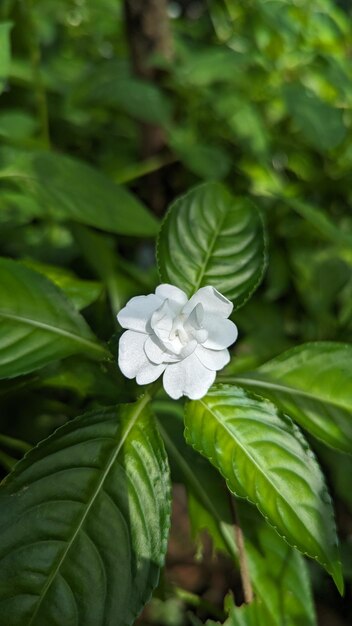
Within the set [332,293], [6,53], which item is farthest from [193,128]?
[6,53]

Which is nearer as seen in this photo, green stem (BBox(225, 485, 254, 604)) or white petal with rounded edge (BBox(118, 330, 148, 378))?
white petal with rounded edge (BBox(118, 330, 148, 378))

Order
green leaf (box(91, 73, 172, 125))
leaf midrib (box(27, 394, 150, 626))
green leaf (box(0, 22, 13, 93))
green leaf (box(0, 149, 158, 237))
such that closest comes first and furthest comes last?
leaf midrib (box(27, 394, 150, 626)), green leaf (box(0, 22, 13, 93)), green leaf (box(0, 149, 158, 237)), green leaf (box(91, 73, 172, 125))

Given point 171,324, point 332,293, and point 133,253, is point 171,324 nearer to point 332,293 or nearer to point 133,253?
point 332,293

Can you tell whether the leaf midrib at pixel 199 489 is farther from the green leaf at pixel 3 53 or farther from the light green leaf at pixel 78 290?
the green leaf at pixel 3 53

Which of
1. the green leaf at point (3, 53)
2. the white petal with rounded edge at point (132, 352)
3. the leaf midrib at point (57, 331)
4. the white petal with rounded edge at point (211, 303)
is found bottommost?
the leaf midrib at point (57, 331)

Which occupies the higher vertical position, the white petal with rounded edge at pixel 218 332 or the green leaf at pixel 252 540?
the white petal with rounded edge at pixel 218 332

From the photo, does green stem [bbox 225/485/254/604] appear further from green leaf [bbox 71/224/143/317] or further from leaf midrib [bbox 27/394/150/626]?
green leaf [bbox 71/224/143/317]

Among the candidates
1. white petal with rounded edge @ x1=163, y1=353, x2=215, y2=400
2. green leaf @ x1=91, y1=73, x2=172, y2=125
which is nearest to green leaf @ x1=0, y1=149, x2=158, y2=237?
green leaf @ x1=91, y1=73, x2=172, y2=125

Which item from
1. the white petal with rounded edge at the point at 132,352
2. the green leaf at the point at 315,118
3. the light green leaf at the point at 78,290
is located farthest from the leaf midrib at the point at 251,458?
the green leaf at the point at 315,118
